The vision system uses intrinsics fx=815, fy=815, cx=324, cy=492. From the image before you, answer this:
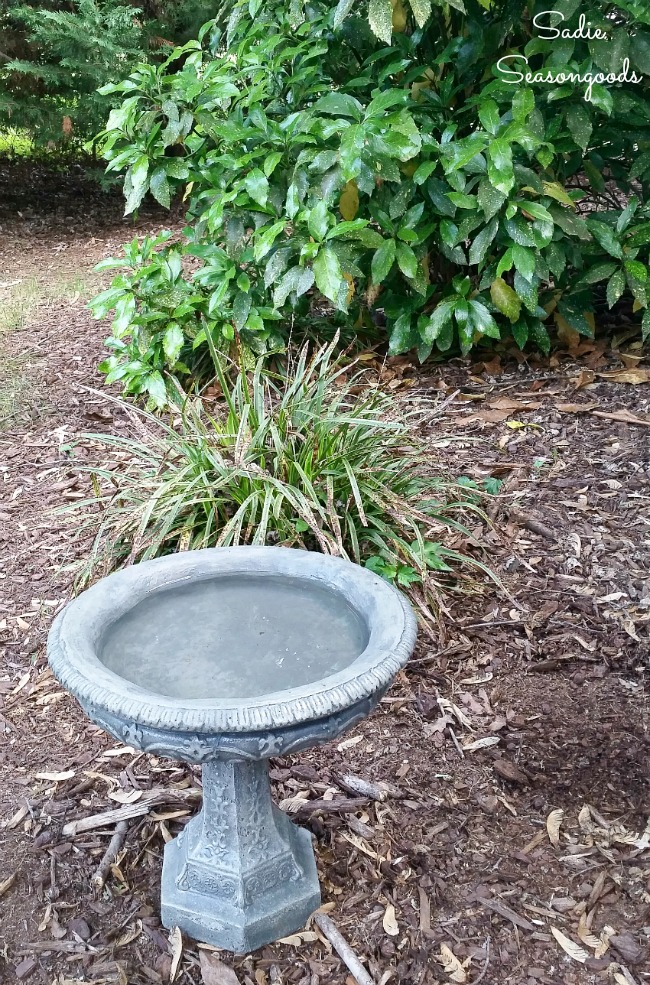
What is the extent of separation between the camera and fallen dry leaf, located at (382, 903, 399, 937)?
195cm

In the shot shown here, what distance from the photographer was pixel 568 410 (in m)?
4.10

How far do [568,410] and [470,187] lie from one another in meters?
1.20

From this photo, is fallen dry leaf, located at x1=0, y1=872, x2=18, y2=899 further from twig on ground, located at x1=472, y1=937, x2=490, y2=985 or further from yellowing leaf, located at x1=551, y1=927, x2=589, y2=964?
yellowing leaf, located at x1=551, y1=927, x2=589, y2=964

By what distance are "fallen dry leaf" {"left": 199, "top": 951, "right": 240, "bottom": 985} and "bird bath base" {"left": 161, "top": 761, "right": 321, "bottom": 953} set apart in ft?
0.12

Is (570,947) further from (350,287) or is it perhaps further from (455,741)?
(350,287)

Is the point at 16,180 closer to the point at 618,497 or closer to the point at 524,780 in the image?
the point at 618,497

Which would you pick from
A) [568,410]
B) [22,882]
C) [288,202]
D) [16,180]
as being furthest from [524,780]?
[16,180]

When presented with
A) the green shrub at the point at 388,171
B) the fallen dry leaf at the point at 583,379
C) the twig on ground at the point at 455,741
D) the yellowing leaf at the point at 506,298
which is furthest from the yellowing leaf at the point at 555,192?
the twig on ground at the point at 455,741

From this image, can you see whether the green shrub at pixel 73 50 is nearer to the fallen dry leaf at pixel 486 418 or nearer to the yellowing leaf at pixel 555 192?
the yellowing leaf at pixel 555 192

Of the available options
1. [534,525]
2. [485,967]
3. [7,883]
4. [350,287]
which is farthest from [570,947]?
[350,287]

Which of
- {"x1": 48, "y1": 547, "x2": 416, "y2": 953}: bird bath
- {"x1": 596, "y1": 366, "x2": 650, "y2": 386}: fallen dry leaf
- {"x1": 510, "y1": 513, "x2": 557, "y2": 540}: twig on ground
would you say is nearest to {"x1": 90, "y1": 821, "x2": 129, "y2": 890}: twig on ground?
{"x1": 48, "y1": 547, "x2": 416, "y2": 953}: bird bath

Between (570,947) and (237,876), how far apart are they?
0.80 m

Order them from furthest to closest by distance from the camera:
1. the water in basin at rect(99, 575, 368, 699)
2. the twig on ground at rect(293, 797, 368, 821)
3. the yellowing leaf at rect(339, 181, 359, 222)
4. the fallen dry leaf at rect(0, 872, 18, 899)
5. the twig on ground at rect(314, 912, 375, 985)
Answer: the yellowing leaf at rect(339, 181, 359, 222) < the twig on ground at rect(293, 797, 368, 821) < the fallen dry leaf at rect(0, 872, 18, 899) < the twig on ground at rect(314, 912, 375, 985) < the water in basin at rect(99, 575, 368, 699)

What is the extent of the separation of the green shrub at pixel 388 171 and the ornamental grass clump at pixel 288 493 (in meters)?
0.65
